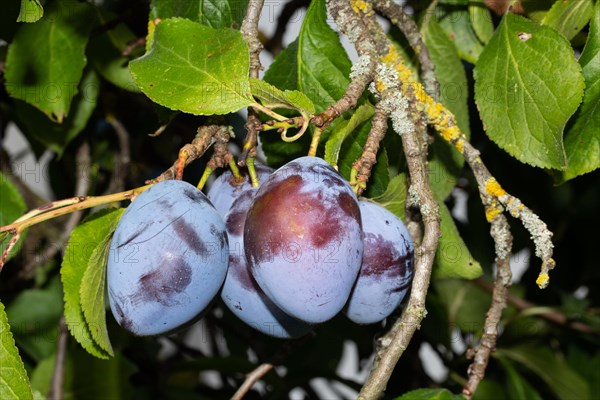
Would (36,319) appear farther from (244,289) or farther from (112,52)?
(244,289)

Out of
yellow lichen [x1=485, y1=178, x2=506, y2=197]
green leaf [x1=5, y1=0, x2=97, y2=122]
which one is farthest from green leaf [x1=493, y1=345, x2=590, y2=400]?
green leaf [x1=5, y1=0, x2=97, y2=122]

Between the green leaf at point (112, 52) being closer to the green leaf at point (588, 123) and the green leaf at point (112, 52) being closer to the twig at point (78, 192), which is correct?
the twig at point (78, 192)

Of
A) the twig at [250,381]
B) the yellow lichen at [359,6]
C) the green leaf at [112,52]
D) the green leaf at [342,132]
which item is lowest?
the twig at [250,381]

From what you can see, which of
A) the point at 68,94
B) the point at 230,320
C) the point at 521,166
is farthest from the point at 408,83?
the point at 230,320

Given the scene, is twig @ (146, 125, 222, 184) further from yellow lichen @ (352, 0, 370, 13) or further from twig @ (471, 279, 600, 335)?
twig @ (471, 279, 600, 335)

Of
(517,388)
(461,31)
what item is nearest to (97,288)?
(461,31)

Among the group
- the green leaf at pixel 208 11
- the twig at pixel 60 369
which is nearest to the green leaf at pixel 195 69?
the green leaf at pixel 208 11

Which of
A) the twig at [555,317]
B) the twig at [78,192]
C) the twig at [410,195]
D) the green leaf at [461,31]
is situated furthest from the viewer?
the twig at [555,317]

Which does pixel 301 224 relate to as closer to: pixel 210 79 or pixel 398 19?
pixel 210 79

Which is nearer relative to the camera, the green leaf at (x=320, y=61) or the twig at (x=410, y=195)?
the twig at (x=410, y=195)
